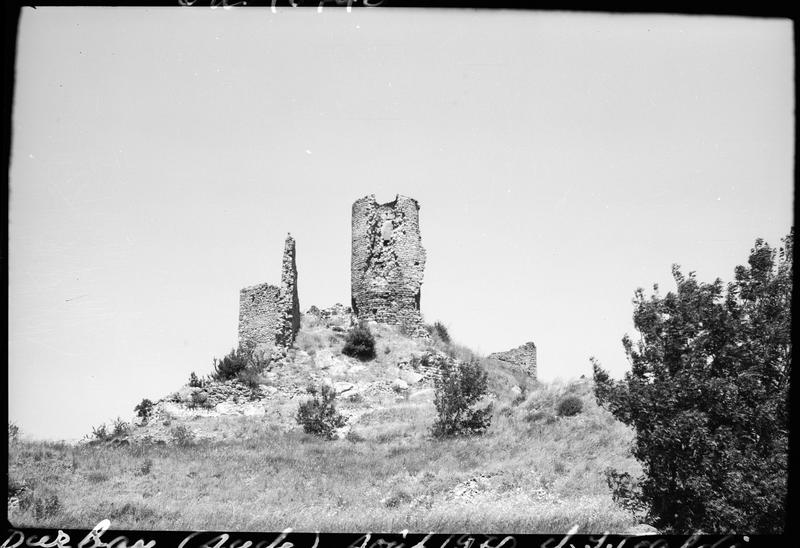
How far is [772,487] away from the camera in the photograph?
11.6m

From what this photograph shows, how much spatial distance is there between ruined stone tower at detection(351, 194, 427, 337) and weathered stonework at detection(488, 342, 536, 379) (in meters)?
7.20

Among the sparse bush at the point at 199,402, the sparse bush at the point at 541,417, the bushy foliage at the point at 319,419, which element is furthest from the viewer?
the sparse bush at the point at 199,402

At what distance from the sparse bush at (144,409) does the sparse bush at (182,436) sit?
2.20m

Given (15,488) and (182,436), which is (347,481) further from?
(182,436)

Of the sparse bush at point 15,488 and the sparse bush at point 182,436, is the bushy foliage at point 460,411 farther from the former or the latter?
the sparse bush at point 15,488

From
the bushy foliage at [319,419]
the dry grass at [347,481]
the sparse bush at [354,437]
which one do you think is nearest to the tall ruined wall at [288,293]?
the bushy foliage at [319,419]

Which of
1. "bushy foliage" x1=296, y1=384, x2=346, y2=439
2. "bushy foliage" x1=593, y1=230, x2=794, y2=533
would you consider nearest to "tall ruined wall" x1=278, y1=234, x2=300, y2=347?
"bushy foliage" x1=296, y1=384, x2=346, y2=439

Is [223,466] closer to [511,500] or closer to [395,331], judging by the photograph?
[511,500]

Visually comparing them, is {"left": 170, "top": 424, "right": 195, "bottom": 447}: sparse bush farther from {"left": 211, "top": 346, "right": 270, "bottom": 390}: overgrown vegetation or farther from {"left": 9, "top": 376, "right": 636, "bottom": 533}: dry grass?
{"left": 211, "top": 346, "right": 270, "bottom": 390}: overgrown vegetation

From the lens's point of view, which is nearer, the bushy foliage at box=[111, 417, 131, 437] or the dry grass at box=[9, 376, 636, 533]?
the dry grass at box=[9, 376, 636, 533]

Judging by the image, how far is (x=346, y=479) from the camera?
20672 mm

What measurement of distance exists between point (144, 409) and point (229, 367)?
4.08 m

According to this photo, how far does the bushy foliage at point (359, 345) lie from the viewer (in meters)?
35.1

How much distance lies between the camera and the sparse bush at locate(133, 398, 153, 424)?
29.8 meters
